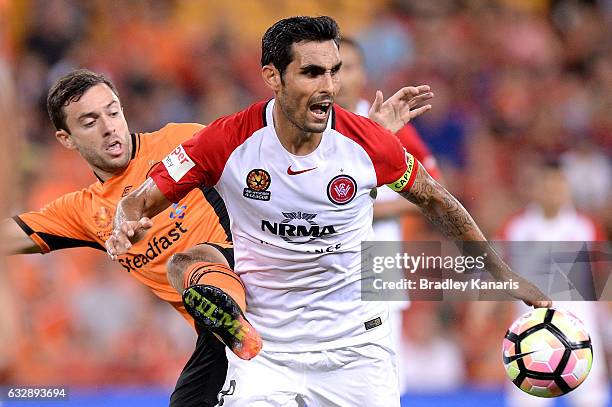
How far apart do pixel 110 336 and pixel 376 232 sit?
318cm

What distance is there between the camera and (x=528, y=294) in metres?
4.76

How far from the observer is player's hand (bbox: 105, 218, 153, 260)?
4277 mm

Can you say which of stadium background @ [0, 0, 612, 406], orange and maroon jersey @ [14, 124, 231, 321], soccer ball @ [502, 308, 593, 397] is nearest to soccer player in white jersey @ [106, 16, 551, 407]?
soccer ball @ [502, 308, 593, 397]

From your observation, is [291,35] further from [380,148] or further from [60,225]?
[60,225]

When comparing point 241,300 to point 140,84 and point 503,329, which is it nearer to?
point 503,329

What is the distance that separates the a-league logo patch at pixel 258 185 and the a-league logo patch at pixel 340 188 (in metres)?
0.27

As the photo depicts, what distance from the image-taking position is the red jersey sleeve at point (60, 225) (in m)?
5.56

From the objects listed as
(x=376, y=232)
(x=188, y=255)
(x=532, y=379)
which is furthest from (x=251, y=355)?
(x=376, y=232)

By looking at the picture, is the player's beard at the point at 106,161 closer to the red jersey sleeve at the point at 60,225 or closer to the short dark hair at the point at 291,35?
the red jersey sleeve at the point at 60,225

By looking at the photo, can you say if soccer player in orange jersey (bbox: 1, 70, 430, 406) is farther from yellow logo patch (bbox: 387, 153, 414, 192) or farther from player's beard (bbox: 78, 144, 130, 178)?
yellow logo patch (bbox: 387, 153, 414, 192)

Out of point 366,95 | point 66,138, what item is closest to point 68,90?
point 66,138

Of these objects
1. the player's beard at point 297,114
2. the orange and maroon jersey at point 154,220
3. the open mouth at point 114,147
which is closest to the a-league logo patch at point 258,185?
the player's beard at point 297,114

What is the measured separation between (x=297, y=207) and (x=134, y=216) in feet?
2.29

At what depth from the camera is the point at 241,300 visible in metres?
4.50
